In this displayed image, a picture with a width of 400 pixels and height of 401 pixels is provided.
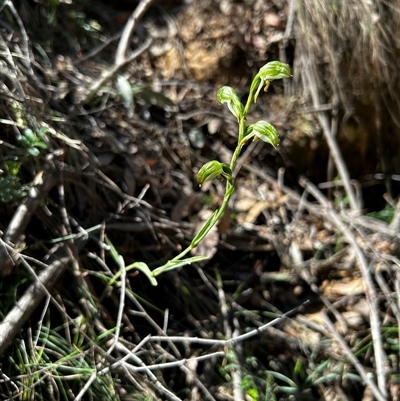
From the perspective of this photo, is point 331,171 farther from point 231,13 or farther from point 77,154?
point 77,154

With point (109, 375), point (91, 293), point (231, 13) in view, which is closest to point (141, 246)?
point (91, 293)

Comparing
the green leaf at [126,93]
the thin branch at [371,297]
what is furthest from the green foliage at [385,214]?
the green leaf at [126,93]

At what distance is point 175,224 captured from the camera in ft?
7.02

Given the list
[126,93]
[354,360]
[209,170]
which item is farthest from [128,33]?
[354,360]

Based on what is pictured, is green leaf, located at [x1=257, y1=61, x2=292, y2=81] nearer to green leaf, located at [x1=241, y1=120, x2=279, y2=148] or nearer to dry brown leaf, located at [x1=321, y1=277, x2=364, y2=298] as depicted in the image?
green leaf, located at [x1=241, y1=120, x2=279, y2=148]

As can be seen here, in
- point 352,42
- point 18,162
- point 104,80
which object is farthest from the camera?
point 352,42

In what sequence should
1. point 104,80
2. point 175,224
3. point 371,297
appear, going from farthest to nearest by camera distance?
point 104,80 < point 175,224 < point 371,297

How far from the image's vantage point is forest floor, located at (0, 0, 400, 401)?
1.73 m

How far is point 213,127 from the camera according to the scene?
2.54 m

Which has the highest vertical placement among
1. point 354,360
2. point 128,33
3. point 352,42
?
point 128,33

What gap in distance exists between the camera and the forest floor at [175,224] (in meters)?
1.73

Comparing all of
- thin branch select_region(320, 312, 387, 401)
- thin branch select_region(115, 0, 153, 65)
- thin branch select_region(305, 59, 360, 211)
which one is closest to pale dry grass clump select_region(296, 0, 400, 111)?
thin branch select_region(305, 59, 360, 211)

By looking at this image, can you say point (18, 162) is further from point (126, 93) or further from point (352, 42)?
point (352, 42)

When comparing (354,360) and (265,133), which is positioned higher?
(265,133)
